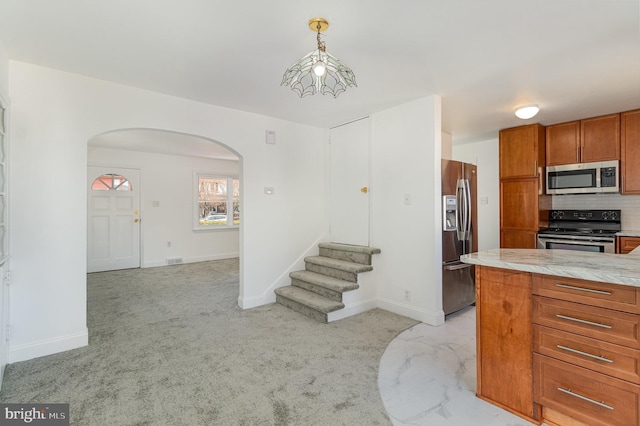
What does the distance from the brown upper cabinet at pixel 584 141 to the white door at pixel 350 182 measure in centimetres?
263

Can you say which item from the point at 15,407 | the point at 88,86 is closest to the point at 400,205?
the point at 88,86

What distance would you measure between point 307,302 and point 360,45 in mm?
2599

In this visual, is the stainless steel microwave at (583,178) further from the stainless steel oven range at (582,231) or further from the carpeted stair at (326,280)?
the carpeted stair at (326,280)

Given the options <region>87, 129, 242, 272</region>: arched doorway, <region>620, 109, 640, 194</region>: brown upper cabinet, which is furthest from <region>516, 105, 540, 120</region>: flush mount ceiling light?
<region>87, 129, 242, 272</region>: arched doorway

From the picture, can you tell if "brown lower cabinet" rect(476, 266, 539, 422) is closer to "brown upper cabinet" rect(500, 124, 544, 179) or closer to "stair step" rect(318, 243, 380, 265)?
"stair step" rect(318, 243, 380, 265)

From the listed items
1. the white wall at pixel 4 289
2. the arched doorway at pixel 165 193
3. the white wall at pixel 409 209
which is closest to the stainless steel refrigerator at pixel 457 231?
the white wall at pixel 409 209

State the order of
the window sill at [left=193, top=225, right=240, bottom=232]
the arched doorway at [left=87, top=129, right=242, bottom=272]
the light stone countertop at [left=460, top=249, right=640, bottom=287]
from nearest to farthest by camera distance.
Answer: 1. the light stone countertop at [left=460, top=249, right=640, bottom=287]
2. the arched doorway at [left=87, top=129, right=242, bottom=272]
3. the window sill at [left=193, top=225, right=240, bottom=232]

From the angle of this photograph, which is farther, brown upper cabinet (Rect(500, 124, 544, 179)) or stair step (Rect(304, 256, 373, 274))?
brown upper cabinet (Rect(500, 124, 544, 179))

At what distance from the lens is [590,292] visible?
1.53m

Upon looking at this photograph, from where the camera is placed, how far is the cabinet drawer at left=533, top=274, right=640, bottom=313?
1.43 metres

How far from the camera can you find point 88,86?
2.80 meters

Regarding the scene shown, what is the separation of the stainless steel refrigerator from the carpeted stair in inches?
33.1

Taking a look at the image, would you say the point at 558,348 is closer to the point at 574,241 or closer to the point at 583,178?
the point at 574,241

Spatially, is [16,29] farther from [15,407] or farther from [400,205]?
[400,205]
